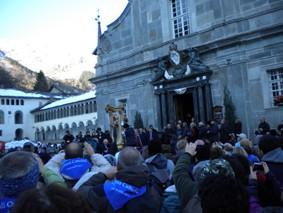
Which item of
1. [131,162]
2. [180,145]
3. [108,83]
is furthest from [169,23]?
[131,162]

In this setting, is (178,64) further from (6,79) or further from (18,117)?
(6,79)

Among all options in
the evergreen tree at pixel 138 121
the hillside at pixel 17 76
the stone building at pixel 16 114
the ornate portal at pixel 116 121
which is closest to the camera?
the ornate portal at pixel 116 121

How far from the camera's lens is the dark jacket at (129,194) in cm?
309

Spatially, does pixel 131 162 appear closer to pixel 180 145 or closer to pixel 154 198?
pixel 154 198

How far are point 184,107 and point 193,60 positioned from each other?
3.38 metres

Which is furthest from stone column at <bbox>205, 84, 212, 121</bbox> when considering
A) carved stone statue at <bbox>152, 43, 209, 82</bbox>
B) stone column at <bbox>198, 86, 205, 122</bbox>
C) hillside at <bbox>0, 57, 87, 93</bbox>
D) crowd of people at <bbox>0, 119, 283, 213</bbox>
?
hillside at <bbox>0, 57, 87, 93</bbox>

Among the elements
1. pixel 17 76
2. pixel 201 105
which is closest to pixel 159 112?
pixel 201 105

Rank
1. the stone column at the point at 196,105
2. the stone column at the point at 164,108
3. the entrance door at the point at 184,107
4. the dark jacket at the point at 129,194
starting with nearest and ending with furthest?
the dark jacket at the point at 129,194
the stone column at the point at 196,105
the stone column at the point at 164,108
the entrance door at the point at 184,107

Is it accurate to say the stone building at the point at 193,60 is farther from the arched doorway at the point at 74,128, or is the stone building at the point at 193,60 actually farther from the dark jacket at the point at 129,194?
the arched doorway at the point at 74,128

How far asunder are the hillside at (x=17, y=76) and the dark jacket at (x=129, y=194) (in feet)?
330

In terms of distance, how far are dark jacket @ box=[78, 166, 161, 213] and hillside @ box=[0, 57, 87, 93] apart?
101 m

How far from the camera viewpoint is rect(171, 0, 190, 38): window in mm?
20953

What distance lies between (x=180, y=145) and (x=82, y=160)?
1653mm

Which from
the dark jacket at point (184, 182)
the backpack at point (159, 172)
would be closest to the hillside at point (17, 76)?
the backpack at point (159, 172)
